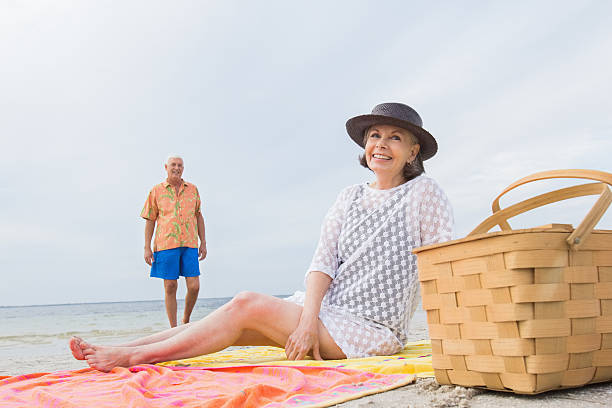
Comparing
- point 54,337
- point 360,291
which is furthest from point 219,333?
point 54,337

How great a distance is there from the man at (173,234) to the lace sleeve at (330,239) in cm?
363

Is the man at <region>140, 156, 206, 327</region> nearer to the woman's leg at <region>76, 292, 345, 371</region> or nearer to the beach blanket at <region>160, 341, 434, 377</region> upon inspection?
the beach blanket at <region>160, 341, 434, 377</region>

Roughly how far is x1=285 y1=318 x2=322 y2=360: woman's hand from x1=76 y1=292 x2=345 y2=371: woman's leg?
0.15 feet

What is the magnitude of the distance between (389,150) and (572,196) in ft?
4.14

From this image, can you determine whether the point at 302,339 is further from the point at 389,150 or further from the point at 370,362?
the point at 389,150

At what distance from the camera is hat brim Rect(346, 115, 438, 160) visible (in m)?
2.92

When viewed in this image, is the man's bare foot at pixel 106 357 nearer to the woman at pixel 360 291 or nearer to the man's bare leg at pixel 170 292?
the woman at pixel 360 291

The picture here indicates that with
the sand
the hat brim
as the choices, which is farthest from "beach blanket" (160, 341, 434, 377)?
the hat brim

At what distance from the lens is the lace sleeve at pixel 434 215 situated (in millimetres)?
2773

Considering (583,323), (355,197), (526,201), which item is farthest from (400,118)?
(583,323)

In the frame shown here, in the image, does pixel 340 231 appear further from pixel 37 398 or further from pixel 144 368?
pixel 37 398

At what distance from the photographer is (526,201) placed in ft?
6.02

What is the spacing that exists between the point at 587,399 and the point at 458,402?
1.33 ft

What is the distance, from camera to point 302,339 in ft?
9.08
